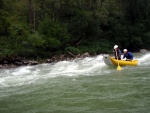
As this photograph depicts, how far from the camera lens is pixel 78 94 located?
969 cm

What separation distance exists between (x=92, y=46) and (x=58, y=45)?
5.54 meters

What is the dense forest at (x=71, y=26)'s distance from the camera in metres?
23.8

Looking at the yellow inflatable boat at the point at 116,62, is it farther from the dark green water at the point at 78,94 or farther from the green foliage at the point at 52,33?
the green foliage at the point at 52,33

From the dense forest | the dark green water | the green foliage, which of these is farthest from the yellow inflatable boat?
the green foliage

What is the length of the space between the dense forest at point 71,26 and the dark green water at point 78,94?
10.3 m

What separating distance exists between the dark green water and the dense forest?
33.8 ft

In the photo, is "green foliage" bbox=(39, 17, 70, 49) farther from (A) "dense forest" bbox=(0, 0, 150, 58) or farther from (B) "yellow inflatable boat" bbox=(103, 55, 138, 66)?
(B) "yellow inflatable boat" bbox=(103, 55, 138, 66)

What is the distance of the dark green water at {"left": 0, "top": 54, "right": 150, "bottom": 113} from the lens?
26.8 feet

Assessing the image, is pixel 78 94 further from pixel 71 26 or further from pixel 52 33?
pixel 71 26

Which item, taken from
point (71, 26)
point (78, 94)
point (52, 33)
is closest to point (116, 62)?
point (78, 94)

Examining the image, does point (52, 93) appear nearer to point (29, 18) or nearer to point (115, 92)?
point (115, 92)

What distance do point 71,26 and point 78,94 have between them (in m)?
20.1

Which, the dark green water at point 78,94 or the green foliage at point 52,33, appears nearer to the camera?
the dark green water at point 78,94

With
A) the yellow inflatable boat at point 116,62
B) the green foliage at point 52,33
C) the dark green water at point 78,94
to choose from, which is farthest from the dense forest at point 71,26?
the dark green water at point 78,94
